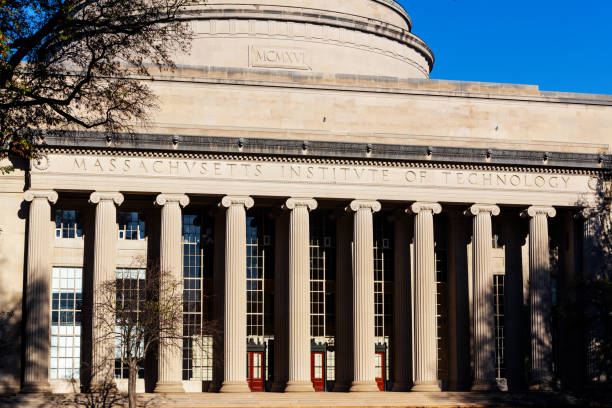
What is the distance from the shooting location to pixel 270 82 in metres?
56.0

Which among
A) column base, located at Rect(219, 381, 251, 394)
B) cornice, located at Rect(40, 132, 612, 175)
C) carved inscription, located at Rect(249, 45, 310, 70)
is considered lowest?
column base, located at Rect(219, 381, 251, 394)

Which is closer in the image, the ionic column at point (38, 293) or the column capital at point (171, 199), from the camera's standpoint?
the ionic column at point (38, 293)

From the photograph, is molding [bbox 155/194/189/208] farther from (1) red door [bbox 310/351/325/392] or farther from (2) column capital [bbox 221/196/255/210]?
(1) red door [bbox 310/351/325/392]

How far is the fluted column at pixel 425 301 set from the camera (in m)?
52.7

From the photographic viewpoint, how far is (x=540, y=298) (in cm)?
5428

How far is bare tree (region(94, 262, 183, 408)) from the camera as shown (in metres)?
44.9

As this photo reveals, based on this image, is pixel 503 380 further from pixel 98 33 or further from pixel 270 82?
pixel 98 33

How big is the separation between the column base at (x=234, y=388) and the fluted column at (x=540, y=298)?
1544 centimetres

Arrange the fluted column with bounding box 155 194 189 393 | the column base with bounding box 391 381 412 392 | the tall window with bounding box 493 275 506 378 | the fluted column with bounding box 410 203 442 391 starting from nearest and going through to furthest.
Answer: the fluted column with bounding box 155 194 189 393 < the fluted column with bounding box 410 203 442 391 < the column base with bounding box 391 381 412 392 < the tall window with bounding box 493 275 506 378

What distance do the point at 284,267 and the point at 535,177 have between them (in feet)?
47.3

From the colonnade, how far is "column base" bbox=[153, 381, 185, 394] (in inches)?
2.2

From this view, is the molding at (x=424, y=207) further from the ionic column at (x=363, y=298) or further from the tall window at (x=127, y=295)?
the tall window at (x=127, y=295)

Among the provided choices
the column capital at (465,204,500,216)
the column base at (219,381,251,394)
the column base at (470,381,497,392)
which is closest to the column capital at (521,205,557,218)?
the column capital at (465,204,500,216)

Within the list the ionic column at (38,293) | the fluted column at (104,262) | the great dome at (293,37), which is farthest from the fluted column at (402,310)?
the ionic column at (38,293)
